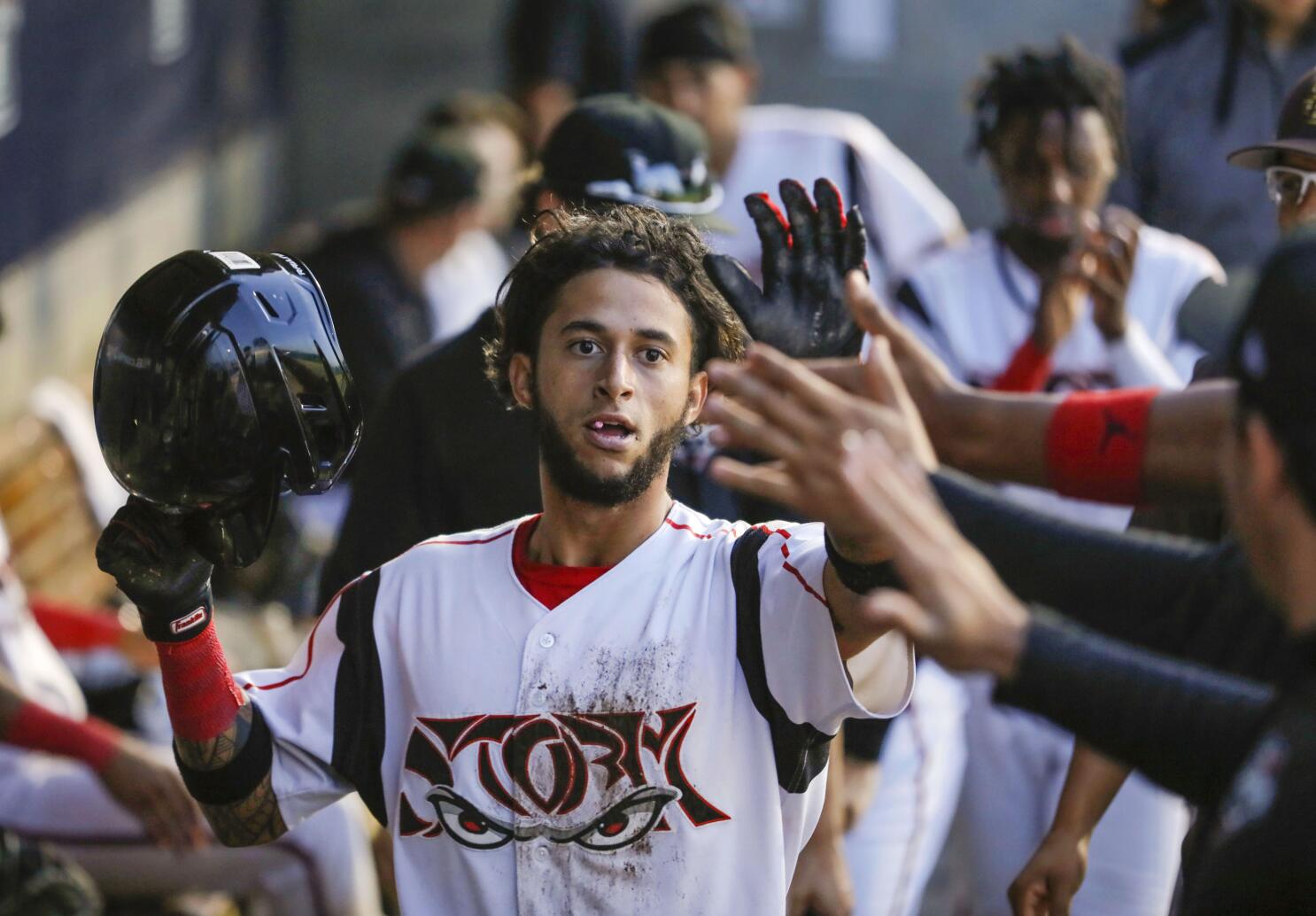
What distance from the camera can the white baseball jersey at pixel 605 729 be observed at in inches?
103

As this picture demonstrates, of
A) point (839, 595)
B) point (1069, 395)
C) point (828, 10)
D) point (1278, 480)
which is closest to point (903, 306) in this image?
point (1069, 395)

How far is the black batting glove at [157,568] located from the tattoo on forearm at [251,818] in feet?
0.86

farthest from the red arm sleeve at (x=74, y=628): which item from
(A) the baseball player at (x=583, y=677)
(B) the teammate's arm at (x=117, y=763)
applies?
(A) the baseball player at (x=583, y=677)

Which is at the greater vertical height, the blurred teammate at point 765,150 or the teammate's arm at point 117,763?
→ the blurred teammate at point 765,150

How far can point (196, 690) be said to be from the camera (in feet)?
8.93

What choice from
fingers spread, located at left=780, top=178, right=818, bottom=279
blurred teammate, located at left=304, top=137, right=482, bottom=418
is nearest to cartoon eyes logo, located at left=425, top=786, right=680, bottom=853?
fingers spread, located at left=780, top=178, right=818, bottom=279

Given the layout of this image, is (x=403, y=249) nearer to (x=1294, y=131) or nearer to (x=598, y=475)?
(x=1294, y=131)

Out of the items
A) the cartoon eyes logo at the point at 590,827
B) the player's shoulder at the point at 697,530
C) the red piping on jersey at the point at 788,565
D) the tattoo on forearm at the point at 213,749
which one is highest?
the red piping on jersey at the point at 788,565

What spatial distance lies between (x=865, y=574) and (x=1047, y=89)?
2.80 metres

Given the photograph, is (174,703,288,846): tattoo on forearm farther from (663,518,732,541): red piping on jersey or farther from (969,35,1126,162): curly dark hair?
(969,35,1126,162): curly dark hair

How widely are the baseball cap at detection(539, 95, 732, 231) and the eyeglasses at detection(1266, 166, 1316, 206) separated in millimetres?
1032

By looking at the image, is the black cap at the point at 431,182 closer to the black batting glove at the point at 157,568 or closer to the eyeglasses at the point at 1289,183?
the eyeglasses at the point at 1289,183

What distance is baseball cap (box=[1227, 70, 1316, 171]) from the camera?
3330 millimetres

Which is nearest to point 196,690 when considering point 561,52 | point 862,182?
point 862,182
